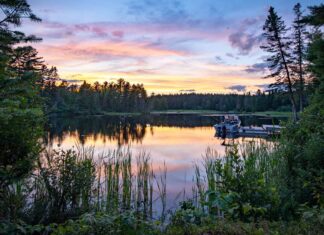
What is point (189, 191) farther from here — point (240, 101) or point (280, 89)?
point (240, 101)

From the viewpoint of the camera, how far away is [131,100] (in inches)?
4272

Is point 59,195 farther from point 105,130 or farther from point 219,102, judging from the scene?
point 219,102

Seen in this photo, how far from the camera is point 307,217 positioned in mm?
4504

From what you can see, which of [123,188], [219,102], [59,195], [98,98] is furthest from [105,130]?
[219,102]

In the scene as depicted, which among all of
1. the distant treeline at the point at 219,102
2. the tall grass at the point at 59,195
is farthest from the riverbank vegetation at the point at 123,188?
the distant treeline at the point at 219,102

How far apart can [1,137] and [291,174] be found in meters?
6.01

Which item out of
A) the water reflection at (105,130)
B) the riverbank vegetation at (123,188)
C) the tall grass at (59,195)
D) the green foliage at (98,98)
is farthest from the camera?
the green foliage at (98,98)

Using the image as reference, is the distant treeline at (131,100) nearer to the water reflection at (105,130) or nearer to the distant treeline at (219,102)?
the distant treeline at (219,102)

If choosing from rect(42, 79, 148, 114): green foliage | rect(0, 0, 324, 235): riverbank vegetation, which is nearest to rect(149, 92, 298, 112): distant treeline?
rect(42, 79, 148, 114): green foliage

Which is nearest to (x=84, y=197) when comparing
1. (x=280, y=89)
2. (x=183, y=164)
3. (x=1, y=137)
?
(x=1, y=137)

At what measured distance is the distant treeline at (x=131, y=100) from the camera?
85125mm

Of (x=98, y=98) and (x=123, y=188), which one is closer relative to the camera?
(x=123, y=188)

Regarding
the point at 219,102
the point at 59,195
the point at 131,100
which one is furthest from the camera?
the point at 219,102

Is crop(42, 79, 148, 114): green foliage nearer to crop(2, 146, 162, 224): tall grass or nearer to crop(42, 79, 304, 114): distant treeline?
crop(42, 79, 304, 114): distant treeline
